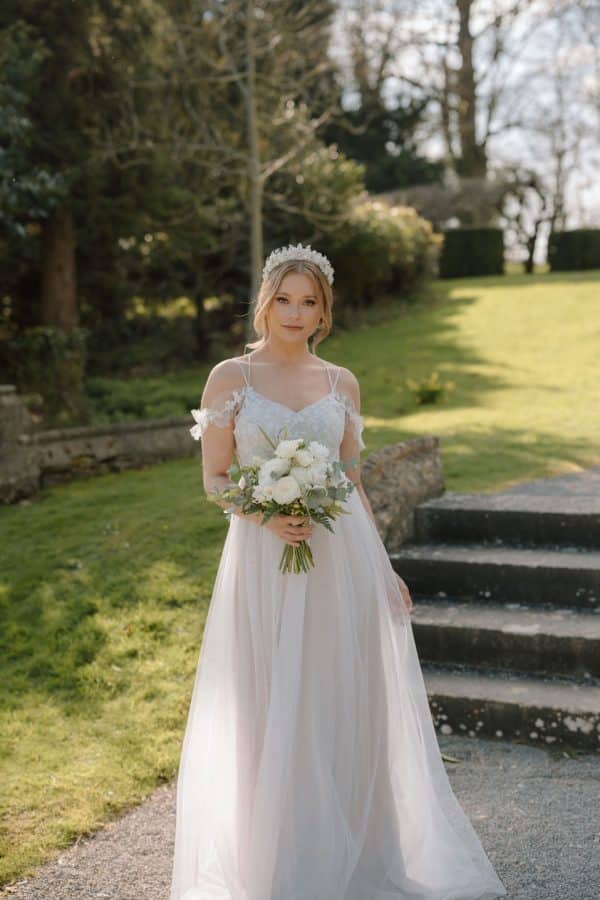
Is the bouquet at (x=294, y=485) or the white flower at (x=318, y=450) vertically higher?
the white flower at (x=318, y=450)

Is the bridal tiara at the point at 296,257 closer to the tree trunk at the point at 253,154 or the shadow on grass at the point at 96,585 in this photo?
the shadow on grass at the point at 96,585

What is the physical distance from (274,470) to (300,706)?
0.91m

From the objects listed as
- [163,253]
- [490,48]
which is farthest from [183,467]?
[490,48]

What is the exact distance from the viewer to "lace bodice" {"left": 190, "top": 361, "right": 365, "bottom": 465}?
11.6ft

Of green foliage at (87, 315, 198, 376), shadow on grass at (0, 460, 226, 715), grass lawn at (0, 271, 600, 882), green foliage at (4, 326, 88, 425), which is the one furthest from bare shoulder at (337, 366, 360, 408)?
green foliage at (87, 315, 198, 376)

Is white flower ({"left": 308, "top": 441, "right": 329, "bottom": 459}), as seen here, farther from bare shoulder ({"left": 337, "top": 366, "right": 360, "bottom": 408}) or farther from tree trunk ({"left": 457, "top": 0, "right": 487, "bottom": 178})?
tree trunk ({"left": 457, "top": 0, "right": 487, "bottom": 178})

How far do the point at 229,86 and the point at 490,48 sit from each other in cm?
1397

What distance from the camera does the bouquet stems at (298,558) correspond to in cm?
343

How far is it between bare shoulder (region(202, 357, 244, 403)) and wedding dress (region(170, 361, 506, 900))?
0.10 feet

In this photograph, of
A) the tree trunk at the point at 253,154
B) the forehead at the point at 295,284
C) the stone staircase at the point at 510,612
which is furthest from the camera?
the tree trunk at the point at 253,154

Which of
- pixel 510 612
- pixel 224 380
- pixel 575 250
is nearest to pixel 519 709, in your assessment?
pixel 510 612

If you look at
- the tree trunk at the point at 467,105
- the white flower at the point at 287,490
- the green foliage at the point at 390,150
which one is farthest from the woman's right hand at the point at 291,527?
the green foliage at the point at 390,150

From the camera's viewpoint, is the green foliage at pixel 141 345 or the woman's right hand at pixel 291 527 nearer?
the woman's right hand at pixel 291 527

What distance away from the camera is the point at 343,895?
3.38 metres
